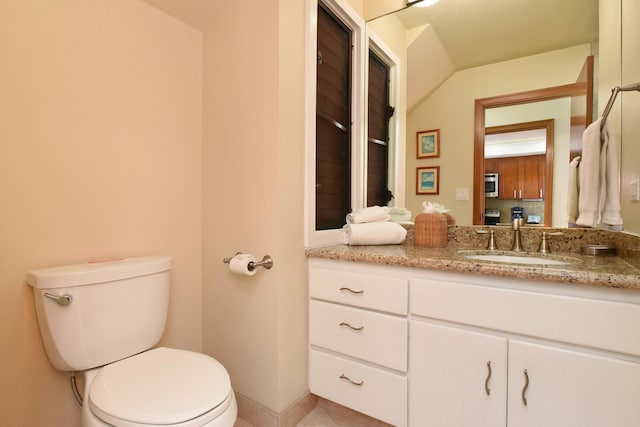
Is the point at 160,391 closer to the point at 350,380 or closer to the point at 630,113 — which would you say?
the point at 350,380

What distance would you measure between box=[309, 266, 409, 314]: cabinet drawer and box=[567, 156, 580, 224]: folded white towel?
33.4 inches

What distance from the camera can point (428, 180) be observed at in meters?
1.72

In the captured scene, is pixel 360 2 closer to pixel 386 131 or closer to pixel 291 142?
pixel 386 131

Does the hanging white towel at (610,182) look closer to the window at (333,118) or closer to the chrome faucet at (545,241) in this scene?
the chrome faucet at (545,241)

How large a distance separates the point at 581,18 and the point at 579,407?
155cm

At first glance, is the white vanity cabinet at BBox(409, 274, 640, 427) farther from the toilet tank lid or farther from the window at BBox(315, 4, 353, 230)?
the toilet tank lid

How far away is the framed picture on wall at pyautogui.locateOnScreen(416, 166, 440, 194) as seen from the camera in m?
1.70

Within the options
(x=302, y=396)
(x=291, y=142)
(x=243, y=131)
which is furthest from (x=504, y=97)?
(x=302, y=396)

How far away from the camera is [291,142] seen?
4.42 ft

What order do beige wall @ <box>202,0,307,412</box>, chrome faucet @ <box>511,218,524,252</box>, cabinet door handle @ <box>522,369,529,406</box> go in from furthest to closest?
chrome faucet @ <box>511,218,524,252</box>, beige wall @ <box>202,0,307,412</box>, cabinet door handle @ <box>522,369,529,406</box>

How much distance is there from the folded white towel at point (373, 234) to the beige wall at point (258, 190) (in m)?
0.25

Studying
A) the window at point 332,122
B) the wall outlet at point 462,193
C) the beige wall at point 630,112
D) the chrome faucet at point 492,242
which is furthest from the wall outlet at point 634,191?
the window at point 332,122

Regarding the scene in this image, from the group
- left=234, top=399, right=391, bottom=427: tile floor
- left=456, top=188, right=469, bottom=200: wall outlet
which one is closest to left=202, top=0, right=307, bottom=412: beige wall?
left=234, top=399, right=391, bottom=427: tile floor

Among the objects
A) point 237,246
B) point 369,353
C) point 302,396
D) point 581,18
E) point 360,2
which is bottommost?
point 302,396
